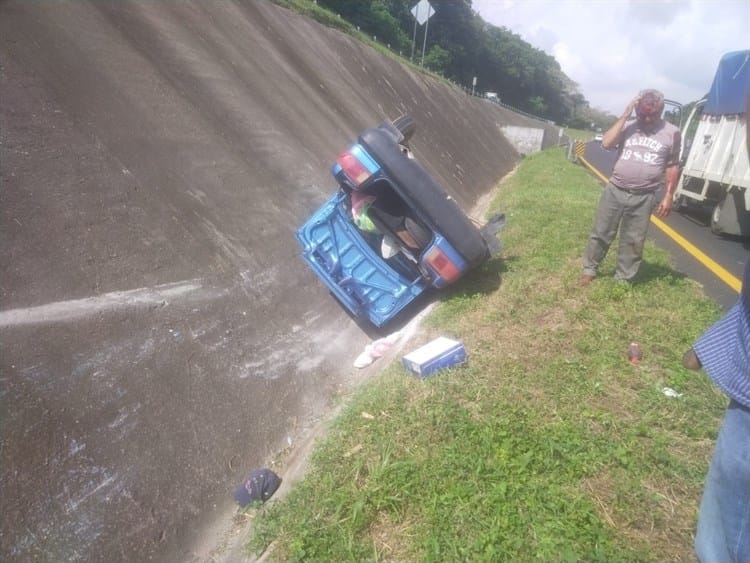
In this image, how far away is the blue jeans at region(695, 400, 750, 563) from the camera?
1.36m

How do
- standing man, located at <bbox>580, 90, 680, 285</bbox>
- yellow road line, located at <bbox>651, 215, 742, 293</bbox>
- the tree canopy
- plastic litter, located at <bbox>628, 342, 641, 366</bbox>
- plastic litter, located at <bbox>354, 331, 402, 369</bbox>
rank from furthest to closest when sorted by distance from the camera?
the tree canopy, yellow road line, located at <bbox>651, 215, 742, 293</bbox>, plastic litter, located at <bbox>354, 331, 402, 369</bbox>, standing man, located at <bbox>580, 90, 680, 285</bbox>, plastic litter, located at <bbox>628, 342, 641, 366</bbox>

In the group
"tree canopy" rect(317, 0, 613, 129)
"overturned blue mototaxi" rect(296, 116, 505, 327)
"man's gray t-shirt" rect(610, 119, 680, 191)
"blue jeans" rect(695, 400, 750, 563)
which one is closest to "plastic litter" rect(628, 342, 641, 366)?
"overturned blue mototaxi" rect(296, 116, 505, 327)

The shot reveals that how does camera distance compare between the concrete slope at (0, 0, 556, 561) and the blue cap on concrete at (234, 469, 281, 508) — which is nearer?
the concrete slope at (0, 0, 556, 561)

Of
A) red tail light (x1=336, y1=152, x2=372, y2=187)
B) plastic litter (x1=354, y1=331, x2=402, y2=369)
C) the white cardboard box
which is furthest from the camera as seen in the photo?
plastic litter (x1=354, y1=331, x2=402, y2=369)

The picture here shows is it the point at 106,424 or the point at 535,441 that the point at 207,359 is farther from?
the point at 535,441

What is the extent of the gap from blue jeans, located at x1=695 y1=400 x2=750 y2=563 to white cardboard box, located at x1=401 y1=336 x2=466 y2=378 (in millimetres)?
1896

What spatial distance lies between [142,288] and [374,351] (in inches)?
80.0

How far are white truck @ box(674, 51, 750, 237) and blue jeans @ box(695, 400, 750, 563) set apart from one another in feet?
23.6

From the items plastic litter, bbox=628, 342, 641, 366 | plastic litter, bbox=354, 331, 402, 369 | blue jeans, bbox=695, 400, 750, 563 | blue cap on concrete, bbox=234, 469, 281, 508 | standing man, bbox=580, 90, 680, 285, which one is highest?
standing man, bbox=580, 90, 680, 285

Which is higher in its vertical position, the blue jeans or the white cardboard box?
the blue jeans

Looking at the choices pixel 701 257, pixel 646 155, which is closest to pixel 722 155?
pixel 701 257

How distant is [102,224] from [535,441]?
3.19 meters

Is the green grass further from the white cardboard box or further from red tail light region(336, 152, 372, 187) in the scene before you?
red tail light region(336, 152, 372, 187)

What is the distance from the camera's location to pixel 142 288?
10.2ft
